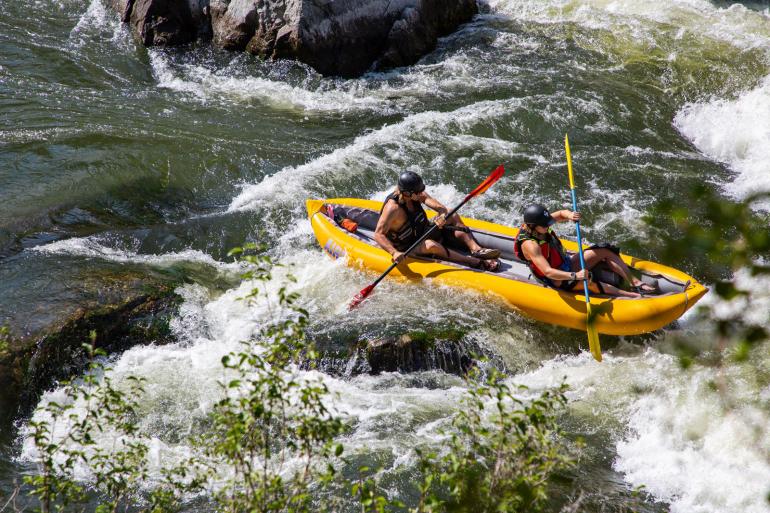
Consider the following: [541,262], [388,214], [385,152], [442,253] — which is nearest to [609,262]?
[541,262]

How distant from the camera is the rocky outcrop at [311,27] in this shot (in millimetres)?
11477

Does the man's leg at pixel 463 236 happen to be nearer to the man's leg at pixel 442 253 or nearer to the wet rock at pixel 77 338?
the man's leg at pixel 442 253

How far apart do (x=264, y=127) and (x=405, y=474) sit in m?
6.45

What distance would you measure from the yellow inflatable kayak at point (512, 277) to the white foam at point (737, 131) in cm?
321

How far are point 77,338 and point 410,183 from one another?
3135 millimetres

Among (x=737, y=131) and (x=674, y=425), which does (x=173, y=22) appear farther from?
(x=674, y=425)

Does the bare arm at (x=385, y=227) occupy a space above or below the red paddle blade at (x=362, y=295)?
above

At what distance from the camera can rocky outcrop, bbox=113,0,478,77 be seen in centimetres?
1148

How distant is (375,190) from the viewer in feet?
29.7

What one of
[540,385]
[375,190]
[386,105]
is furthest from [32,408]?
[386,105]

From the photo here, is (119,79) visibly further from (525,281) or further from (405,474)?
(405,474)

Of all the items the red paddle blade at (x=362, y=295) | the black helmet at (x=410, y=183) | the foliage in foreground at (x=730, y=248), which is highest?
the foliage in foreground at (x=730, y=248)

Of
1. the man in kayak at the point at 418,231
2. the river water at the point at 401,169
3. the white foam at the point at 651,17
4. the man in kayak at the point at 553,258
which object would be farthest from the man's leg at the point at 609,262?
the white foam at the point at 651,17

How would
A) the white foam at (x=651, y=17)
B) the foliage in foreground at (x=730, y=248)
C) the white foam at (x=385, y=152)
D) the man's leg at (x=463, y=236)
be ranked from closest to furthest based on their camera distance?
the foliage in foreground at (x=730, y=248)
the man's leg at (x=463, y=236)
the white foam at (x=385, y=152)
the white foam at (x=651, y=17)
